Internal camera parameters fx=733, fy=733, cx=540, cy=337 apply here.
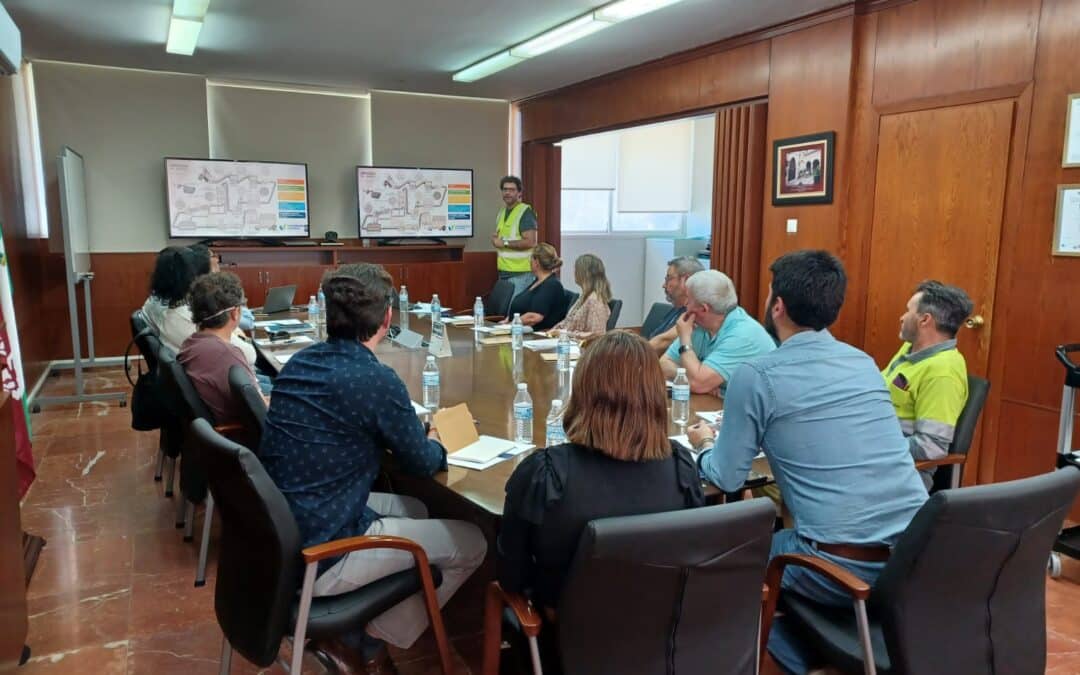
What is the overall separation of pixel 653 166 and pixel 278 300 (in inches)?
206

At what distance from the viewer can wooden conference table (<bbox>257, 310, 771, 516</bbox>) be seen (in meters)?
1.98

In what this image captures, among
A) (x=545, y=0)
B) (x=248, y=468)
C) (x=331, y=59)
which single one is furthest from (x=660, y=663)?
(x=331, y=59)

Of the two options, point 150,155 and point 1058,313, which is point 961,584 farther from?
point 150,155

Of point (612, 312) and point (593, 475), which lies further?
point (612, 312)

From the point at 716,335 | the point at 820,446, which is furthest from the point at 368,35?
the point at 820,446

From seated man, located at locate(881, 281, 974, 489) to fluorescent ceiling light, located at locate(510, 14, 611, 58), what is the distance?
10.2 ft

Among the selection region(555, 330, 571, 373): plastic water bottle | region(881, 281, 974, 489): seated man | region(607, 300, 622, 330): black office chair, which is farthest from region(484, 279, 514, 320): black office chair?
region(881, 281, 974, 489): seated man

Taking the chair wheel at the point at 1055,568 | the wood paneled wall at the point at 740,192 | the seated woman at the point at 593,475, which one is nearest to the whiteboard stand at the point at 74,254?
the wood paneled wall at the point at 740,192

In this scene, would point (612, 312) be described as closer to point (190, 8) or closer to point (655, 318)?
point (655, 318)

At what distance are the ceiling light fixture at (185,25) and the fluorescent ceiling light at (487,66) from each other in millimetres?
2206

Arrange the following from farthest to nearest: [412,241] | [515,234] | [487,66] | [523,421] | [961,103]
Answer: [412,241], [515,234], [487,66], [961,103], [523,421]

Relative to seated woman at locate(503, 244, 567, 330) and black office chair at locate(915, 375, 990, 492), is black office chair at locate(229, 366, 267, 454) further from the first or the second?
seated woman at locate(503, 244, 567, 330)

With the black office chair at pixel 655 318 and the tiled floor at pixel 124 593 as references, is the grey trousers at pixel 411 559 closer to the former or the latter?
the tiled floor at pixel 124 593

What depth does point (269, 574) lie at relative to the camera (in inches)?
67.4
